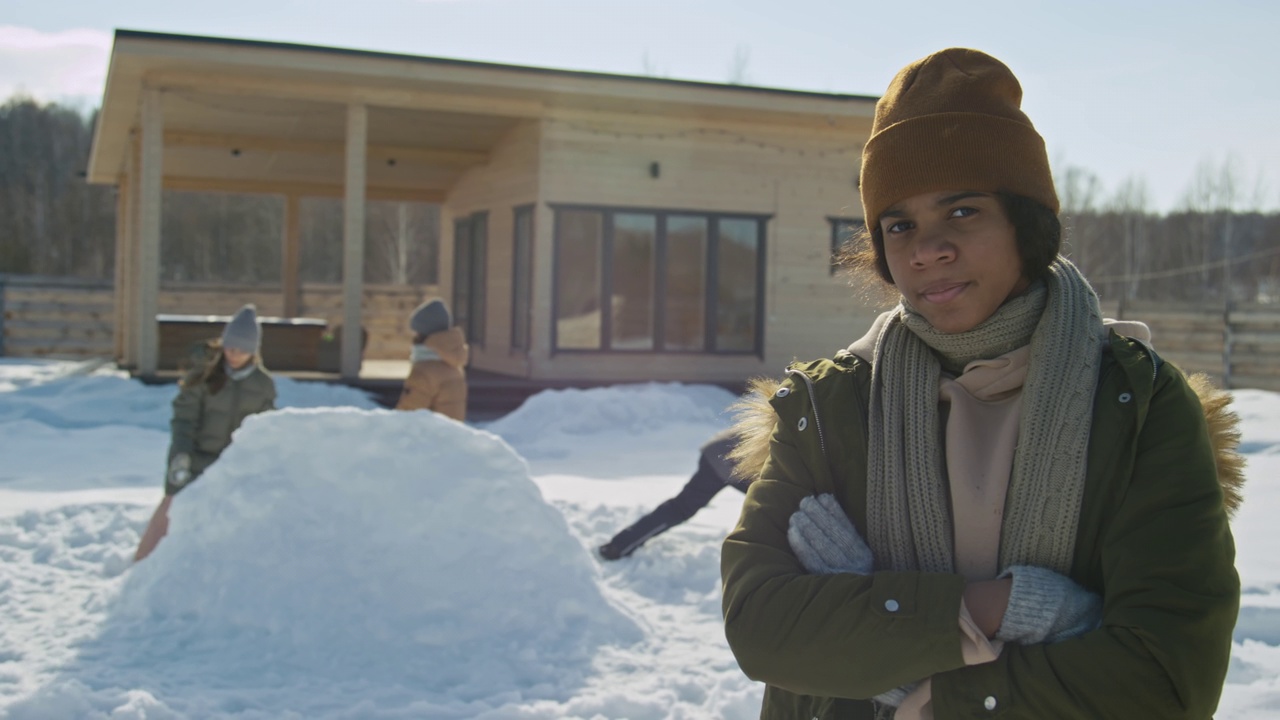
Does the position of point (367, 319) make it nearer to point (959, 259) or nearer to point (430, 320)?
point (430, 320)

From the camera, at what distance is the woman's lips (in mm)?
1771

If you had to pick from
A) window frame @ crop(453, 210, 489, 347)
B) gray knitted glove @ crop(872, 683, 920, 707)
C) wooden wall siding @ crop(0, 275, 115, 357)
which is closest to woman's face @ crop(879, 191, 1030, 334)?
gray knitted glove @ crop(872, 683, 920, 707)

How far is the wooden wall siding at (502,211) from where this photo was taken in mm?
15537

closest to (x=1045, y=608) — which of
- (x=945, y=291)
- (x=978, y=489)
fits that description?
(x=978, y=489)

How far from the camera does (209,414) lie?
661cm

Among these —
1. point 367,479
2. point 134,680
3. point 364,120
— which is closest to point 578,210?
point 364,120

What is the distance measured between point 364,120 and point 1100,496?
13.3 meters

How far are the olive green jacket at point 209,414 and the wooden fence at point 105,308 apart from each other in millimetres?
17717

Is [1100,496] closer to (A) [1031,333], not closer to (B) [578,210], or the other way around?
(A) [1031,333]

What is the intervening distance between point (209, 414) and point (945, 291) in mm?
5770

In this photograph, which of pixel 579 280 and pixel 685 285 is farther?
pixel 685 285

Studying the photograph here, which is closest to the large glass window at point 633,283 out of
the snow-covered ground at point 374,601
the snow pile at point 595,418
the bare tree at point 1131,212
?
the snow pile at point 595,418

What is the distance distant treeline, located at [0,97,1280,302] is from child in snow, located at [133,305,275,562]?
117 ft

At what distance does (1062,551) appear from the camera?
1683 mm
